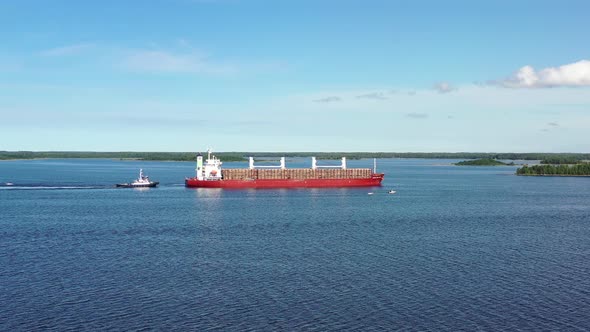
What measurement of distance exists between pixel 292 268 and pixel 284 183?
90.9 m

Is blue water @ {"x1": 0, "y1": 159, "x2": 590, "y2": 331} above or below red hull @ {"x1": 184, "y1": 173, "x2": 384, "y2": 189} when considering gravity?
below

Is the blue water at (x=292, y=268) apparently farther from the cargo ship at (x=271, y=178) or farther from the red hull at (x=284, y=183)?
the cargo ship at (x=271, y=178)

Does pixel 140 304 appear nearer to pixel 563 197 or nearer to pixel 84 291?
pixel 84 291

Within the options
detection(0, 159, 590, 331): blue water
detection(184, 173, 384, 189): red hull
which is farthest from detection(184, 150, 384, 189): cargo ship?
detection(0, 159, 590, 331): blue water

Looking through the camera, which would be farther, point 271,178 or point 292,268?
point 271,178

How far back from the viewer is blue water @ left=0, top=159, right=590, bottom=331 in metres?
35.9

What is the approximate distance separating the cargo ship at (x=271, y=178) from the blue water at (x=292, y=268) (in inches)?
1637

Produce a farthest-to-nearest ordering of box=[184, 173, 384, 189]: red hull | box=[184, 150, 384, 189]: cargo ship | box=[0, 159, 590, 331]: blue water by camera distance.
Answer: box=[184, 150, 384, 189]: cargo ship
box=[184, 173, 384, 189]: red hull
box=[0, 159, 590, 331]: blue water

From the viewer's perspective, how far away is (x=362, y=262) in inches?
2025

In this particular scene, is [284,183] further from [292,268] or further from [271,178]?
[292,268]

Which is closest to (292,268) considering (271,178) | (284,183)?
(284,183)

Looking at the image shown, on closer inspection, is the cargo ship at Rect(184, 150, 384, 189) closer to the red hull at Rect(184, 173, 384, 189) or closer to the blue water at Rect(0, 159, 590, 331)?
the red hull at Rect(184, 173, 384, 189)

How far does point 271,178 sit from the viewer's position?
142000mm

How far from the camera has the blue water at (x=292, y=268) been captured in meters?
35.9
